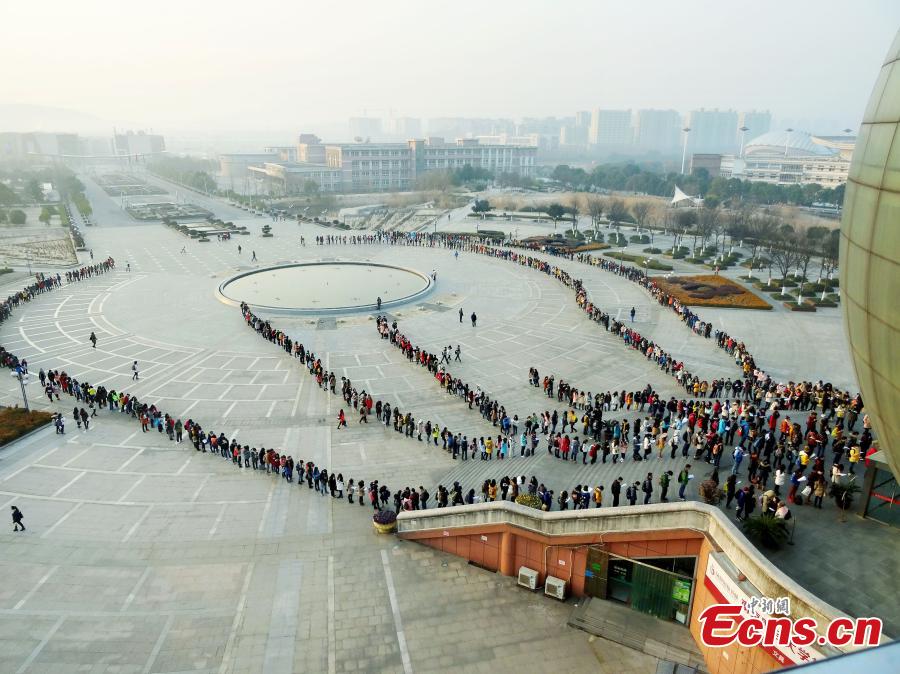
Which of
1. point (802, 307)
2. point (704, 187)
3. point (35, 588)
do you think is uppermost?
point (704, 187)

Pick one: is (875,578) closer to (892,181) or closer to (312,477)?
(892,181)

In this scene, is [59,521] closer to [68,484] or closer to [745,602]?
[68,484]

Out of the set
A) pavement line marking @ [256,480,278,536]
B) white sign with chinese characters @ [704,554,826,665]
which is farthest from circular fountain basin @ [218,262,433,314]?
white sign with chinese characters @ [704,554,826,665]

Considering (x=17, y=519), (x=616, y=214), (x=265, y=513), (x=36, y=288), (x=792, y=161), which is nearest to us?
(x=17, y=519)

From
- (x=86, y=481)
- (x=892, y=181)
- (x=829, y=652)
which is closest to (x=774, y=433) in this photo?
(x=829, y=652)

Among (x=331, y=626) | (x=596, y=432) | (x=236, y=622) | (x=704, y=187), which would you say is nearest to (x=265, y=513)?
(x=236, y=622)

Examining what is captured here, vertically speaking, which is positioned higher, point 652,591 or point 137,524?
point 652,591
